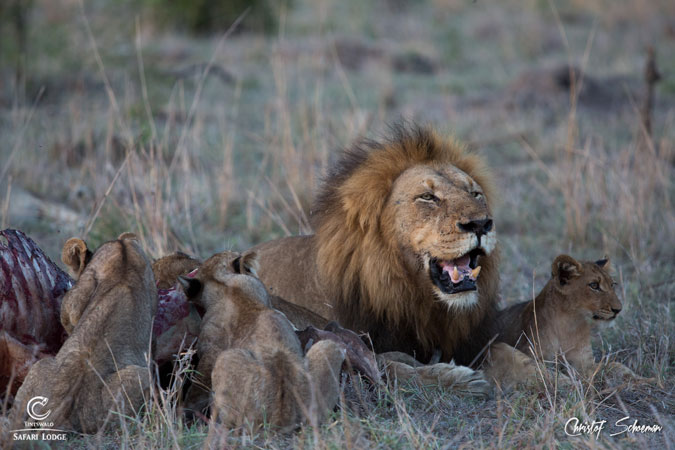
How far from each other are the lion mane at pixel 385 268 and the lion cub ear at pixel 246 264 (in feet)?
1.57

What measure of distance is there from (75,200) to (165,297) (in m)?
3.22

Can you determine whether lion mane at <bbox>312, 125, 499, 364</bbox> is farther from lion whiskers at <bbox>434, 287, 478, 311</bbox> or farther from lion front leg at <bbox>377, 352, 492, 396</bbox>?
lion front leg at <bbox>377, 352, 492, 396</bbox>

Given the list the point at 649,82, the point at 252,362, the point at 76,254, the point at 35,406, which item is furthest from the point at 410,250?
the point at 649,82

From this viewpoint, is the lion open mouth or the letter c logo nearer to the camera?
the letter c logo

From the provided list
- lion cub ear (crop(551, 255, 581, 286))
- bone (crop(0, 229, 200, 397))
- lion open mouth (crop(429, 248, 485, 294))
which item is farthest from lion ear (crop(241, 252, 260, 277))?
lion cub ear (crop(551, 255, 581, 286))

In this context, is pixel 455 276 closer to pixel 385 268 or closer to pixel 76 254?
pixel 385 268

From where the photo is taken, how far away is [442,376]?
3551mm

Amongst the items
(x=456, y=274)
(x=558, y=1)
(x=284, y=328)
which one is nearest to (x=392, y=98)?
(x=456, y=274)

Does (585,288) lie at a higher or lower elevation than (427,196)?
lower

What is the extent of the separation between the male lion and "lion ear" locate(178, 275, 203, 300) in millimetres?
827

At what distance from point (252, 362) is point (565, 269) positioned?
72.2 inches

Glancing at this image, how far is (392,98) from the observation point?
433 inches

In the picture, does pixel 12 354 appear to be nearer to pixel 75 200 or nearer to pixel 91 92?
pixel 75 200

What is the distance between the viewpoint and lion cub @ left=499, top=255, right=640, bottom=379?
391cm
